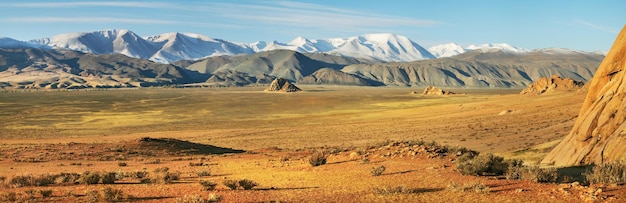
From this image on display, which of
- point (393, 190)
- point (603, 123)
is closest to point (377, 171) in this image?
point (393, 190)

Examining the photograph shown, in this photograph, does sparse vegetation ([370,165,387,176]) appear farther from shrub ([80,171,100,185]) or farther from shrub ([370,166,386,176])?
shrub ([80,171,100,185])

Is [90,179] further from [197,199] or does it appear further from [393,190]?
[393,190]

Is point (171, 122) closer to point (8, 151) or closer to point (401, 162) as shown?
point (8, 151)

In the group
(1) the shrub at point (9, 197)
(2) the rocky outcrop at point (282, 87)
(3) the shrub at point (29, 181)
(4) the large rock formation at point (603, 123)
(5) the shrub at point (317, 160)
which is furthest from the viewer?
(2) the rocky outcrop at point (282, 87)

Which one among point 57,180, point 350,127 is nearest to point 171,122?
point 350,127

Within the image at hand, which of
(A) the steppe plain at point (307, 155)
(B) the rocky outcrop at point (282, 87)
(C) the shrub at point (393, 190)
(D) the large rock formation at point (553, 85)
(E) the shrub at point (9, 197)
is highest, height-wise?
(C) the shrub at point (393, 190)

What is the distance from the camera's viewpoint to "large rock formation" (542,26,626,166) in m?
17.4

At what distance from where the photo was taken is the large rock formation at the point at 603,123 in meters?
17.4

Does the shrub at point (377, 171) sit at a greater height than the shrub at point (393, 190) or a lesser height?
lesser

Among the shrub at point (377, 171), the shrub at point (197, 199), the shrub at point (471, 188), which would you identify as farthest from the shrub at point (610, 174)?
the shrub at point (197, 199)

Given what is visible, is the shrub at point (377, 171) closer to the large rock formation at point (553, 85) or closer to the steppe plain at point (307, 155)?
the steppe plain at point (307, 155)

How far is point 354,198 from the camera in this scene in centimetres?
1277

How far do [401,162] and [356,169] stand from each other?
2.32m

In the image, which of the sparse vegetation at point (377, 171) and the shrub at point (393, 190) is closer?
the shrub at point (393, 190)
